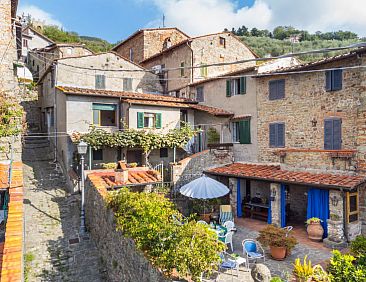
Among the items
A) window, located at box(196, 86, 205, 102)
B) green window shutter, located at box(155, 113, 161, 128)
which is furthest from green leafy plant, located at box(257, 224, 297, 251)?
window, located at box(196, 86, 205, 102)

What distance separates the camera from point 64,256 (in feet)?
35.7

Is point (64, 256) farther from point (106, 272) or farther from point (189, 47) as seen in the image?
point (189, 47)

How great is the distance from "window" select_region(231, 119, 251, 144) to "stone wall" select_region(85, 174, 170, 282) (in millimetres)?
9942

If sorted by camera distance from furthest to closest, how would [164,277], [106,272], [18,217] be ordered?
[106,272]
[18,217]
[164,277]

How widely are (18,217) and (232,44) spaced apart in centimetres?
2311

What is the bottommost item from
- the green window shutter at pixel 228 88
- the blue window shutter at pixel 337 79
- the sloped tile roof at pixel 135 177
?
the sloped tile roof at pixel 135 177

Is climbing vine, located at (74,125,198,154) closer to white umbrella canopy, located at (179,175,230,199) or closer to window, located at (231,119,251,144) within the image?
window, located at (231,119,251,144)

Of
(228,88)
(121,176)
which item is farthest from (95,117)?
(228,88)

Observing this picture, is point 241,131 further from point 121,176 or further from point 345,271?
point 345,271

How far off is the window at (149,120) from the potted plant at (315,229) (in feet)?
37.8

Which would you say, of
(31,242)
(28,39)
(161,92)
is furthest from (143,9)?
(28,39)

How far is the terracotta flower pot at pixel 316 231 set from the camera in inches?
480

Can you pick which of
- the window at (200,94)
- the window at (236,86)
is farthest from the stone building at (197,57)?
the window at (236,86)

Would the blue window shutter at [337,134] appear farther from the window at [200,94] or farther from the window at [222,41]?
the window at [222,41]
